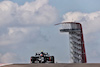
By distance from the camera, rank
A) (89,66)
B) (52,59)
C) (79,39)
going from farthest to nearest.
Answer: (79,39), (52,59), (89,66)

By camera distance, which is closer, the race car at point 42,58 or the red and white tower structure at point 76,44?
the race car at point 42,58

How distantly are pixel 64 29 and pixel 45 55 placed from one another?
44586 mm

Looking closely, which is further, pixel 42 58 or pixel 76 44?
pixel 76 44

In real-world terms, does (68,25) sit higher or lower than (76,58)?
higher

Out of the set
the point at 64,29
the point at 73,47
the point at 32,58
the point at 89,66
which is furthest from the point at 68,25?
the point at 89,66

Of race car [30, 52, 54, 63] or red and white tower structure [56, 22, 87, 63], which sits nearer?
race car [30, 52, 54, 63]

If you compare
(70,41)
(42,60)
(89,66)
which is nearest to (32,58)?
(42,60)

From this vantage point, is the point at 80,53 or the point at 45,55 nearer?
the point at 45,55

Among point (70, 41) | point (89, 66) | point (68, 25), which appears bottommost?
point (89, 66)

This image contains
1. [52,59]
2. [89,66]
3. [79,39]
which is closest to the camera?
[89,66]

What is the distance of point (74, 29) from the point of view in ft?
252

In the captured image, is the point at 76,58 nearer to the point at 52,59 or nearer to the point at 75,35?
the point at 75,35

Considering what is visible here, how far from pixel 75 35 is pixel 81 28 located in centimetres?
316

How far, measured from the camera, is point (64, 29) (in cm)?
7756
